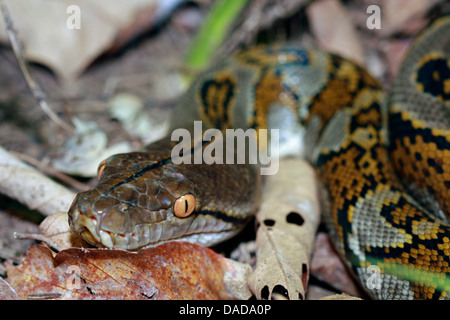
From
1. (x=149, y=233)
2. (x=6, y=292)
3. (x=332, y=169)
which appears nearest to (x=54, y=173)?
(x=6, y=292)

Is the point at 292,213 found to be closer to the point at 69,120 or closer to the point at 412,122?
the point at 412,122

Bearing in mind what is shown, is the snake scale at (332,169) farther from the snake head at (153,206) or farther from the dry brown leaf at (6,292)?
the dry brown leaf at (6,292)

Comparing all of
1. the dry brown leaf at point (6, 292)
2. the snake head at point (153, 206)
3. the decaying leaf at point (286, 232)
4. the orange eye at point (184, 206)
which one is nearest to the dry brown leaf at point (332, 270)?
the decaying leaf at point (286, 232)

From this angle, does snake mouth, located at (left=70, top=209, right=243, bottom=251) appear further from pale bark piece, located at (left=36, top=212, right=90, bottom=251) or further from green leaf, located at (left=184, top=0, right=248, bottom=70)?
green leaf, located at (left=184, top=0, right=248, bottom=70)

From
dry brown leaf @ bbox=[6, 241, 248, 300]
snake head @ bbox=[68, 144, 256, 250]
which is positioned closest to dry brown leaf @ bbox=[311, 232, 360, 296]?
snake head @ bbox=[68, 144, 256, 250]
